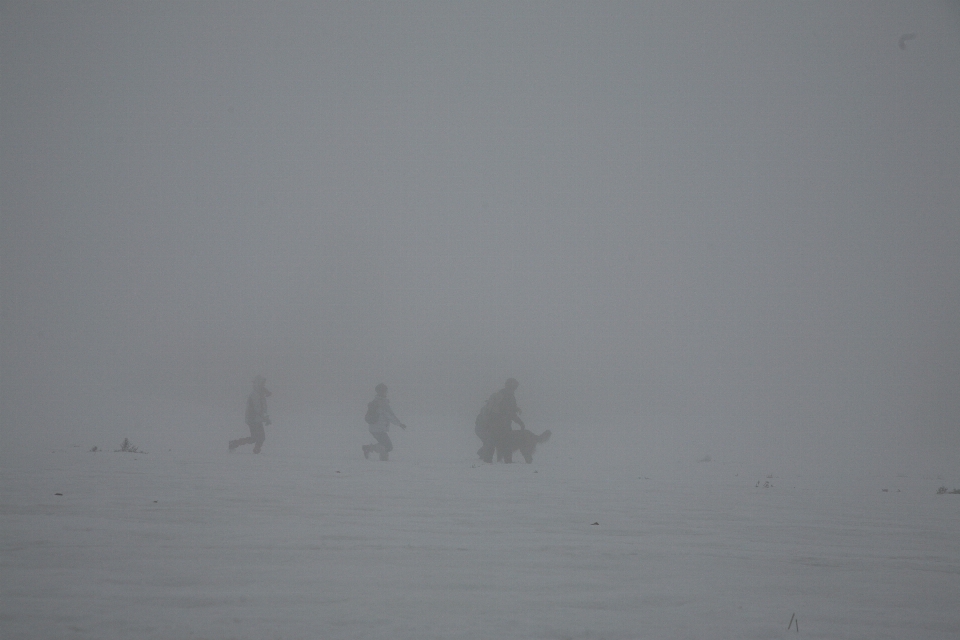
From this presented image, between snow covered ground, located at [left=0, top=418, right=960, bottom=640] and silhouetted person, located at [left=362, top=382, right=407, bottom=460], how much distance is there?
585 centimetres

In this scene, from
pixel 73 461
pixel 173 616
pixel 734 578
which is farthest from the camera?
pixel 73 461

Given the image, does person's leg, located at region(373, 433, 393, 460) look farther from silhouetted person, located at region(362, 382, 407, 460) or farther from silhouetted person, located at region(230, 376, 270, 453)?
silhouetted person, located at region(230, 376, 270, 453)

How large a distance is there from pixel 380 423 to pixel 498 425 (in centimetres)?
261

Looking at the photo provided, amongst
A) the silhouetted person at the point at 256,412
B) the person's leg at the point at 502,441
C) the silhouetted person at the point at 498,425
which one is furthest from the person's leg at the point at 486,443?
the silhouetted person at the point at 256,412

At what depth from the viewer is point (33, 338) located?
2544 inches

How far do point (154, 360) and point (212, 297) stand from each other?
59970 mm

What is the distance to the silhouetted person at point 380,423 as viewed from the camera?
15172 mm

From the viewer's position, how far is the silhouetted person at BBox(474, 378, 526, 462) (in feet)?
50.2

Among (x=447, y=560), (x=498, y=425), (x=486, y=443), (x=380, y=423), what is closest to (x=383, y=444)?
(x=380, y=423)

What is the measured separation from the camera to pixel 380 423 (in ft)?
50.8

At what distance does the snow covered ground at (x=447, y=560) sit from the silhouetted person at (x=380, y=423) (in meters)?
5.85

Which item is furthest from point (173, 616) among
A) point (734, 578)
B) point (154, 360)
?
point (154, 360)

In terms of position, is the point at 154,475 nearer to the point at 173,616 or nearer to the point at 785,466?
the point at 173,616

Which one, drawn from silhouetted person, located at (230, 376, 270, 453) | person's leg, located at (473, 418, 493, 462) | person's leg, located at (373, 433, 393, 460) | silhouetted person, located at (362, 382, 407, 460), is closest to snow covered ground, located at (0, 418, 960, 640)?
person's leg, located at (373, 433, 393, 460)
